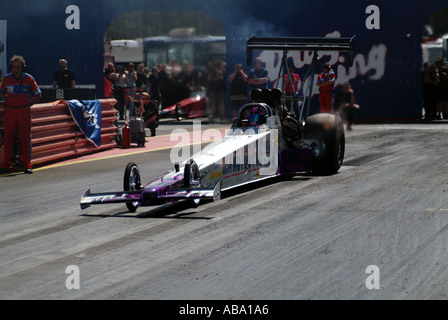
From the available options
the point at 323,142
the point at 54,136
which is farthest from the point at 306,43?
the point at 54,136

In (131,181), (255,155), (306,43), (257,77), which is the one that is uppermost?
(306,43)

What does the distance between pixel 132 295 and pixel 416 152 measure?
10.8 m

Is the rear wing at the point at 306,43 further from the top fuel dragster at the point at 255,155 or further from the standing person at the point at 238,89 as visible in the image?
the standing person at the point at 238,89

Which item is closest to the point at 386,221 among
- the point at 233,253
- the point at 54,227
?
the point at 233,253

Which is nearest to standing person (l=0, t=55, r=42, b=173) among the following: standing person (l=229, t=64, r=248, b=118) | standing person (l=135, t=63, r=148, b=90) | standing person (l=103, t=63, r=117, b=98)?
standing person (l=135, t=63, r=148, b=90)

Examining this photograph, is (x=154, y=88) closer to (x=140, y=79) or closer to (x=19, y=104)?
(x=140, y=79)

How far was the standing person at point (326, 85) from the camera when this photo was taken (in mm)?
21031

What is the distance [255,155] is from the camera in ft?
34.3

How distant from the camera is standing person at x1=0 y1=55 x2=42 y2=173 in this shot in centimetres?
1290

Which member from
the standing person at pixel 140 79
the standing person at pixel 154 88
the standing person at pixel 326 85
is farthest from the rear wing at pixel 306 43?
the standing person at pixel 154 88

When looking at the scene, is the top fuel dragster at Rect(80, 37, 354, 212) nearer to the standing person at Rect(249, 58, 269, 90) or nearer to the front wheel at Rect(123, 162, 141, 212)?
the front wheel at Rect(123, 162, 141, 212)

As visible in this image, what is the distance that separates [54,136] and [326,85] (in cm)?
931

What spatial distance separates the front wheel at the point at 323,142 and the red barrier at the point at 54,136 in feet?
16.0
